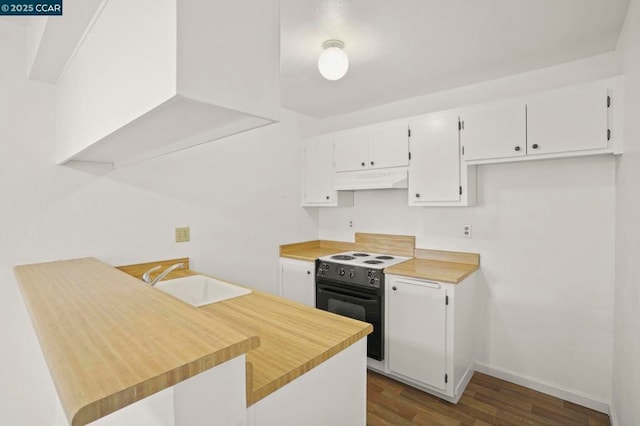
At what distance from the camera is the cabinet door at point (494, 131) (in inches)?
85.7

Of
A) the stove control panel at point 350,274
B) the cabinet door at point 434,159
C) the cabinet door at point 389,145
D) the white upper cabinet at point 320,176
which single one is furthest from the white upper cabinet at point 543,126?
the white upper cabinet at point 320,176

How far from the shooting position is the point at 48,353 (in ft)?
2.26

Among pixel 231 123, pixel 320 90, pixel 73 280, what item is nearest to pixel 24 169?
pixel 73 280

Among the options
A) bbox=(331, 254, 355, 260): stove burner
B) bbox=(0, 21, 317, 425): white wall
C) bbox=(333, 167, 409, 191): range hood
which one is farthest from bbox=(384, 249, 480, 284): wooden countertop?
bbox=(0, 21, 317, 425): white wall

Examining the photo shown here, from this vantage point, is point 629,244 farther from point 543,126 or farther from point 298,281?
point 298,281

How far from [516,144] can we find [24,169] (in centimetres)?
306

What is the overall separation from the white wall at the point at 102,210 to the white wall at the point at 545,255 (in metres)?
1.72

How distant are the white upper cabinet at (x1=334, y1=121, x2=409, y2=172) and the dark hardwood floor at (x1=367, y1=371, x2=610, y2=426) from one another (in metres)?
1.85

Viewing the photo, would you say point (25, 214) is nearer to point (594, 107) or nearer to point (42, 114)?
point (42, 114)

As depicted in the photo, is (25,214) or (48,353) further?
(25,214)

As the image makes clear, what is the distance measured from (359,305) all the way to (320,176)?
140 centimetres

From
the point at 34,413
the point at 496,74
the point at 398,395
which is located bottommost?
the point at 398,395

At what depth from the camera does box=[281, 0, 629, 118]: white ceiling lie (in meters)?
1.64

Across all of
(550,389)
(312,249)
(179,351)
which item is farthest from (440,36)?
(550,389)
